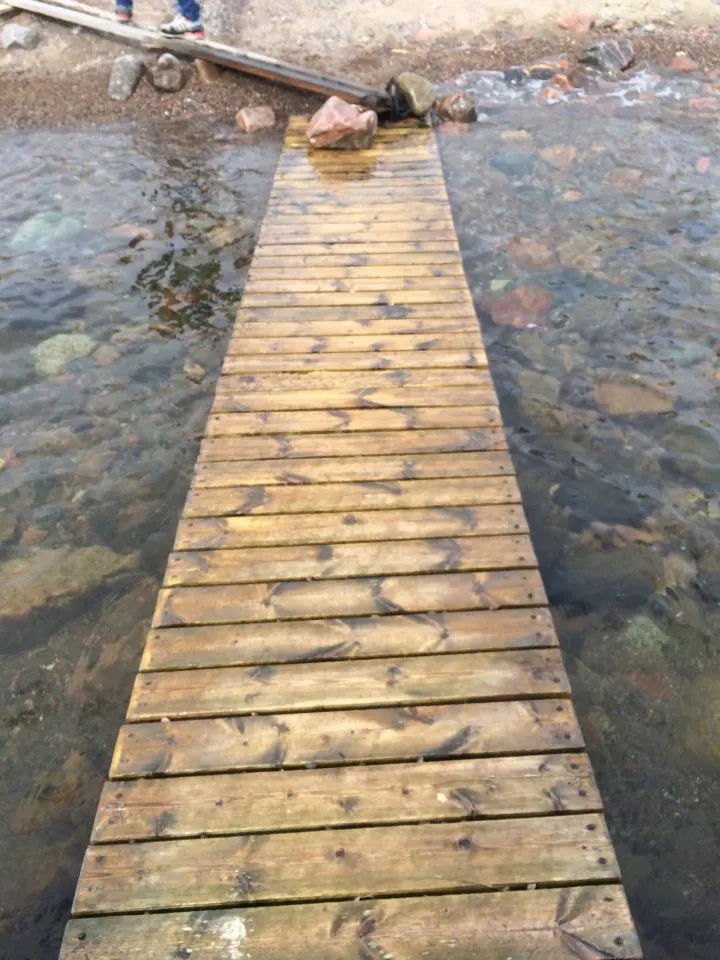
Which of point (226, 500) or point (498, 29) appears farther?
point (498, 29)

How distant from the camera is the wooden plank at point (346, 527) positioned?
169 inches

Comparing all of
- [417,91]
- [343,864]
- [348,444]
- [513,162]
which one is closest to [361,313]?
[348,444]

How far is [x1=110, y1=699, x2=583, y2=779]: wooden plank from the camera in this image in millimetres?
3277

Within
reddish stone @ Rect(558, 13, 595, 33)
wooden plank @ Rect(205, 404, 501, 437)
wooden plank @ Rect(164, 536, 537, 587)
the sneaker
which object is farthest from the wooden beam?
wooden plank @ Rect(164, 536, 537, 587)

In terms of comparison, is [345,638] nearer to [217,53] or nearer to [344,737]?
[344,737]

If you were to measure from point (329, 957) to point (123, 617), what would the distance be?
8.60 feet

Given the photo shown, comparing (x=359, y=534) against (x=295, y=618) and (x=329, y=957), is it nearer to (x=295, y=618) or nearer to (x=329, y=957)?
(x=295, y=618)

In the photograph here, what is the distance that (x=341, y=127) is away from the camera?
9062 millimetres

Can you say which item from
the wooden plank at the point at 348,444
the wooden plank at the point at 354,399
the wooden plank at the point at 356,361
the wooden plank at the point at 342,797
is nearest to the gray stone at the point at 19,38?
the wooden plank at the point at 356,361

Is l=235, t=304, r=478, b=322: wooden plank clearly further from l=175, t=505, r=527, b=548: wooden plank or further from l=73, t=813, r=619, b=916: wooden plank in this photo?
l=73, t=813, r=619, b=916: wooden plank

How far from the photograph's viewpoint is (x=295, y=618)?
3.85m

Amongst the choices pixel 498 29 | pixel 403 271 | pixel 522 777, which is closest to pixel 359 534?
pixel 522 777

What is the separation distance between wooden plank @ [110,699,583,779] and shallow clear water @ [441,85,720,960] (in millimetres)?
820

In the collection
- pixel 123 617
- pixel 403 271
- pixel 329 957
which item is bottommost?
pixel 123 617
